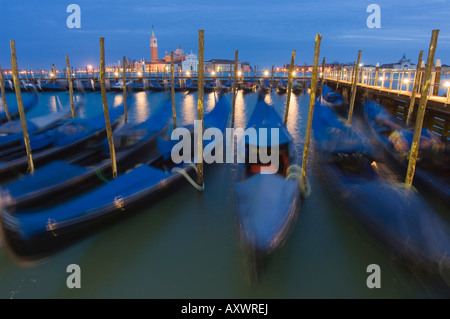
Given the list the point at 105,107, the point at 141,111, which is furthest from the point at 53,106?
the point at 105,107

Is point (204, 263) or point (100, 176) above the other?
point (100, 176)

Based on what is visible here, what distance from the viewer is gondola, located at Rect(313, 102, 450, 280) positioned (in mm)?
3793

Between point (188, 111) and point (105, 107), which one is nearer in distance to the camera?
point (105, 107)

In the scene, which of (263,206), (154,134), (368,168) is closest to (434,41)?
(368,168)

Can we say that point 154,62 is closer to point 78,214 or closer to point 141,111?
point 141,111

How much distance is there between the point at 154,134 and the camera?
8.48 metres

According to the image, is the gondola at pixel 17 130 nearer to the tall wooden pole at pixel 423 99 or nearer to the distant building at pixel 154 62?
the tall wooden pole at pixel 423 99

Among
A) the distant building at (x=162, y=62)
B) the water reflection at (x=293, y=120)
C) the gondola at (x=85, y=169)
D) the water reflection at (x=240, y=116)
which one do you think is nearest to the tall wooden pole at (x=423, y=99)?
the gondola at (x=85, y=169)

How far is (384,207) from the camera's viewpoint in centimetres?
460

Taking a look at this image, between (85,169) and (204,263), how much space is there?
11.9 feet

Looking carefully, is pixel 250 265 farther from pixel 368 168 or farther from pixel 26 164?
pixel 26 164

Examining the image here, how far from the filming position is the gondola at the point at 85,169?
17.0 ft

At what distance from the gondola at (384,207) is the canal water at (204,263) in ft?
0.99

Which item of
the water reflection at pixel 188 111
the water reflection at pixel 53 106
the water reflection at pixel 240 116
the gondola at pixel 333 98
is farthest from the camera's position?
the water reflection at pixel 53 106
